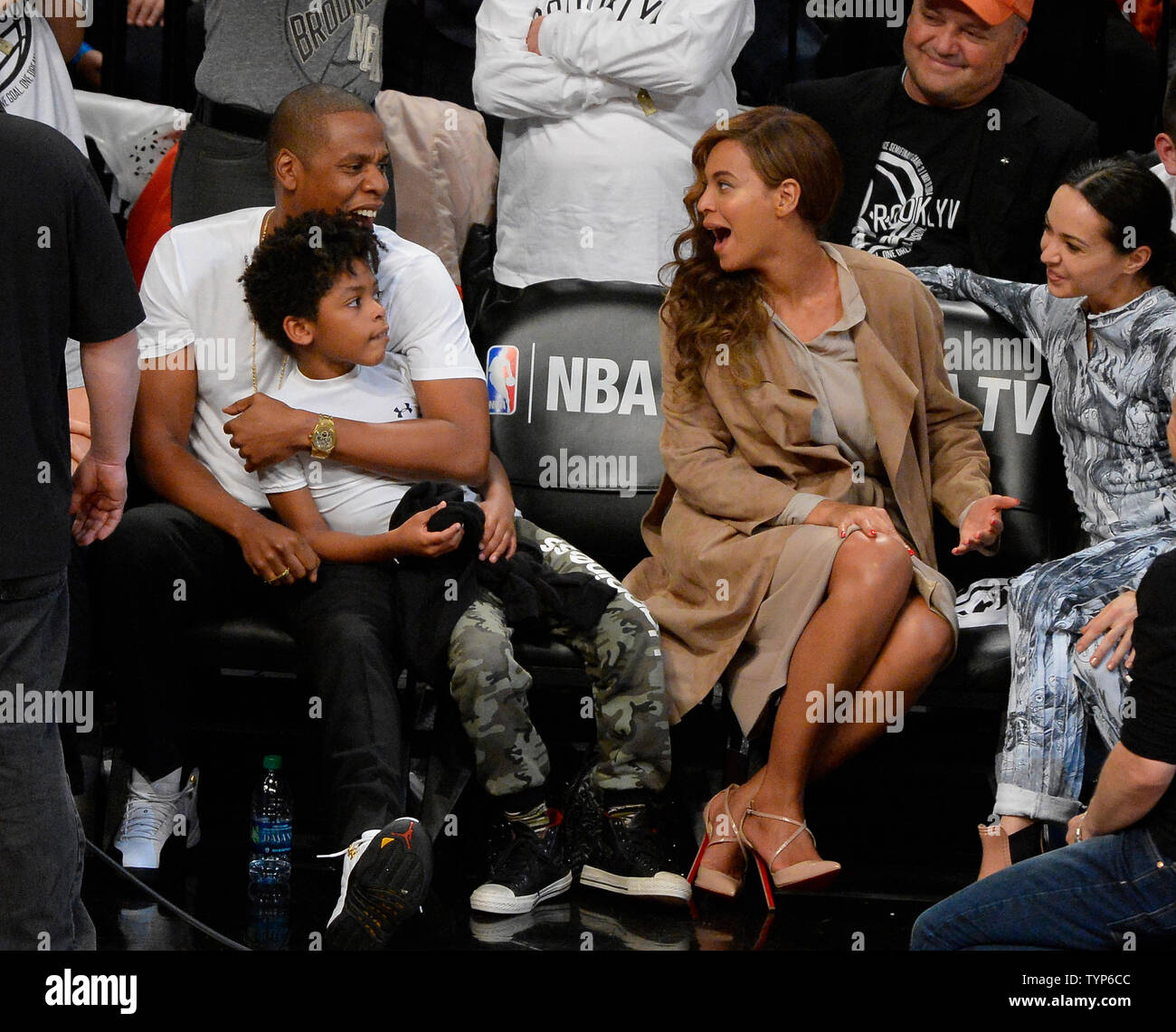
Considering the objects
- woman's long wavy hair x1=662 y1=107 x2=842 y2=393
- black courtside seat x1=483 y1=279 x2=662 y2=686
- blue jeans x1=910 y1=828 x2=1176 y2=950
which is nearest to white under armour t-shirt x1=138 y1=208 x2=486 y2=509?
black courtside seat x1=483 y1=279 x2=662 y2=686

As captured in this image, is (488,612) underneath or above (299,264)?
underneath

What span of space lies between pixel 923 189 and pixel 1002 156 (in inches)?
8.5

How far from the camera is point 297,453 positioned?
11.1 ft

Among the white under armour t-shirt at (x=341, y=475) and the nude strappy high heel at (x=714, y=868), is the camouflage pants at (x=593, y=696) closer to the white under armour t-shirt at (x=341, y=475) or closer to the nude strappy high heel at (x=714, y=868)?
the nude strappy high heel at (x=714, y=868)

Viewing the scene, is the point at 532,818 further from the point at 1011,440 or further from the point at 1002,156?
the point at 1002,156

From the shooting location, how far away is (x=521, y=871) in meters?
3.07

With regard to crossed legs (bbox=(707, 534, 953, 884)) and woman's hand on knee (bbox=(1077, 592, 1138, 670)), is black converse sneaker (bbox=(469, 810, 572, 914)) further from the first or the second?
woman's hand on knee (bbox=(1077, 592, 1138, 670))

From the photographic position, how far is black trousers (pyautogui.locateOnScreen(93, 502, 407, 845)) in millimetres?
3041

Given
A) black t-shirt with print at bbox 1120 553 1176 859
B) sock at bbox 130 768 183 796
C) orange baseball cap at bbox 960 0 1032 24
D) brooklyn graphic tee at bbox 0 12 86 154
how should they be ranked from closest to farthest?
black t-shirt with print at bbox 1120 553 1176 859, sock at bbox 130 768 183 796, brooklyn graphic tee at bbox 0 12 86 154, orange baseball cap at bbox 960 0 1032 24

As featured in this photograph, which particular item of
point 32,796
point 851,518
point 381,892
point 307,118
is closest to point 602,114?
point 307,118

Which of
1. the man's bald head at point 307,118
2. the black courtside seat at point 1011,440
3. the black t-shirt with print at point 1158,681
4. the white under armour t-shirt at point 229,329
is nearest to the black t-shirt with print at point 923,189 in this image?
the black courtside seat at point 1011,440

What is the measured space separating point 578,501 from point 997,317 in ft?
3.63

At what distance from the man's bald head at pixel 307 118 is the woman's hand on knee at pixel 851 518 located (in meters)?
1.46

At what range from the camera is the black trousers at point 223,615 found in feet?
9.98
